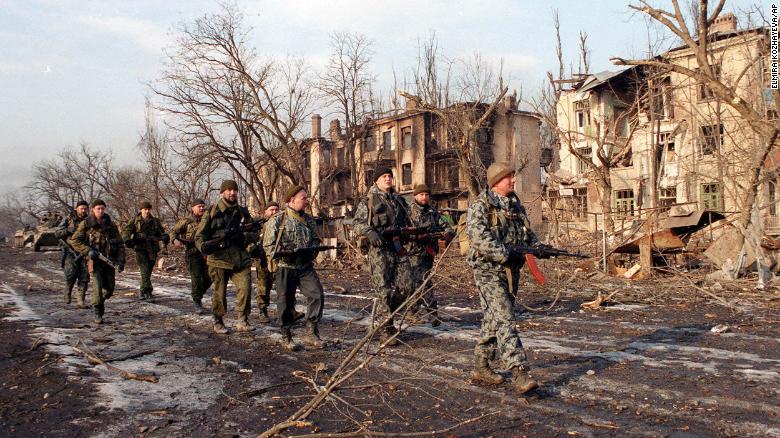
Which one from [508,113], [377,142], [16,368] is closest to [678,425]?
[16,368]

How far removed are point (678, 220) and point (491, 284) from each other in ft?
33.3

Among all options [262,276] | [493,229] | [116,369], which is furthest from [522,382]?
[262,276]

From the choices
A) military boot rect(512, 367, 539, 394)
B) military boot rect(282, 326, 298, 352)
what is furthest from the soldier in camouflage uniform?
military boot rect(512, 367, 539, 394)

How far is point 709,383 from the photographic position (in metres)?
5.30

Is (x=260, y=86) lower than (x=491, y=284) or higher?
higher

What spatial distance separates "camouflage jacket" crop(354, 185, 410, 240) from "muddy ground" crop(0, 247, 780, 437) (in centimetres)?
146

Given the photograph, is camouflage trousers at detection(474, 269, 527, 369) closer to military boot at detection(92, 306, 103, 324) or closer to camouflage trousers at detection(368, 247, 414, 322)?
camouflage trousers at detection(368, 247, 414, 322)

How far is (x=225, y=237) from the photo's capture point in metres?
8.73

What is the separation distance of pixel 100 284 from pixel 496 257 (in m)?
7.45

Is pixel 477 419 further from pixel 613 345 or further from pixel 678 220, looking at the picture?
Result: pixel 678 220

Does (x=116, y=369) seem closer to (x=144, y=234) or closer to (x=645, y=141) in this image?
(x=144, y=234)

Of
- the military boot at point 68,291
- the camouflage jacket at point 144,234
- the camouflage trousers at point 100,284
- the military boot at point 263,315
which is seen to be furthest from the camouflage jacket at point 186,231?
the military boot at point 263,315

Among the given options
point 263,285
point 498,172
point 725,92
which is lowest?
point 263,285

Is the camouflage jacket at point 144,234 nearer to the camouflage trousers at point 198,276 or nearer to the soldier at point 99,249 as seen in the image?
the soldier at point 99,249
